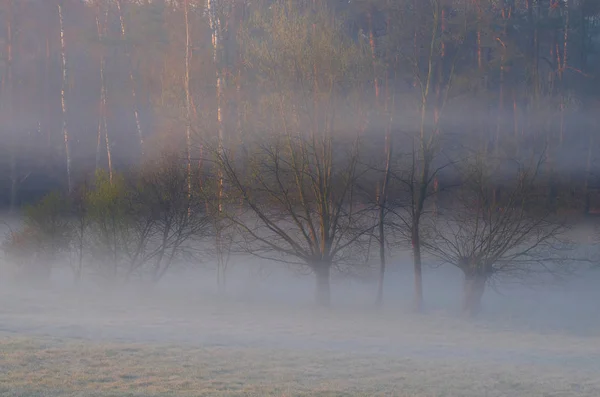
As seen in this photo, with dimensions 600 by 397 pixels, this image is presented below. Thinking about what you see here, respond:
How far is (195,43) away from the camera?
28172 millimetres

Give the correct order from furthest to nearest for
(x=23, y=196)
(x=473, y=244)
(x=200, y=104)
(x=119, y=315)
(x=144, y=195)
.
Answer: (x=23, y=196), (x=200, y=104), (x=144, y=195), (x=473, y=244), (x=119, y=315)

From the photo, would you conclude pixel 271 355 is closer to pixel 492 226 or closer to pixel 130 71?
pixel 492 226

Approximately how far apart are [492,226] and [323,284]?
4.65 metres

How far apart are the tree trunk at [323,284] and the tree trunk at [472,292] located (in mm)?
3692

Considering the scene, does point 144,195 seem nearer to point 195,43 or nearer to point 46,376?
→ point 195,43

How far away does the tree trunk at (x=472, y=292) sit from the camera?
19094 millimetres

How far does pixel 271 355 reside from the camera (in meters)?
11.1

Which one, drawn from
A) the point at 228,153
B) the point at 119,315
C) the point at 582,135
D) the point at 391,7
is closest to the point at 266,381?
the point at 119,315

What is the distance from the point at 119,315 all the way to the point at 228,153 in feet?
16.9

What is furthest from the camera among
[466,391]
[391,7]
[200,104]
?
[391,7]

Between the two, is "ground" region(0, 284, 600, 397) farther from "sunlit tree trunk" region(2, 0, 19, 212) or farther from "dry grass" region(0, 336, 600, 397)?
"sunlit tree trunk" region(2, 0, 19, 212)

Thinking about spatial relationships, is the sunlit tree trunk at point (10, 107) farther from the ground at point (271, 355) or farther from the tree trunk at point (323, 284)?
the tree trunk at point (323, 284)

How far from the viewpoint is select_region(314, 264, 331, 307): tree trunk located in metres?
18.8

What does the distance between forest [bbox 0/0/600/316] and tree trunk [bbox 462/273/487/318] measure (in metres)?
0.05
